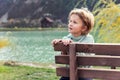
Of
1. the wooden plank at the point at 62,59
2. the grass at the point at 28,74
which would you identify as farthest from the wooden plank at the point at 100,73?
the grass at the point at 28,74

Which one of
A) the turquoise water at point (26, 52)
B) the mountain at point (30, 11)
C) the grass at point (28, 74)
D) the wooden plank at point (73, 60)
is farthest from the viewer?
the mountain at point (30, 11)

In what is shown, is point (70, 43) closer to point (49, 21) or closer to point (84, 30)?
point (84, 30)

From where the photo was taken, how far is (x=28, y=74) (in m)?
7.09

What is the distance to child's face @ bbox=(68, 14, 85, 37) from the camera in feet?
8.34

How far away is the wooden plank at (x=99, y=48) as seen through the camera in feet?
7.36

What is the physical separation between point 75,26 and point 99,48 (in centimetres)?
31

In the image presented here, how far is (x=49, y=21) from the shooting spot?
56.8 m

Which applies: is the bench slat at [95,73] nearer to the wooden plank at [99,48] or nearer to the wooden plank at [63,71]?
the wooden plank at [63,71]

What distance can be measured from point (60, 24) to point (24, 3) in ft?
66.1

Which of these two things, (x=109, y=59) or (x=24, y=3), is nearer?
(x=109, y=59)

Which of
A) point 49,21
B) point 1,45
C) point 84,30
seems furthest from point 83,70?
point 49,21

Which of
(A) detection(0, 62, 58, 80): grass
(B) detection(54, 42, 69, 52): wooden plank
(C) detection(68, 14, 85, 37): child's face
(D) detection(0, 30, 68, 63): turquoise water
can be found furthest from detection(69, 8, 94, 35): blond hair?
(D) detection(0, 30, 68, 63): turquoise water

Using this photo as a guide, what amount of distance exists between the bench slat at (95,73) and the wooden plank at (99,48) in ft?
0.34

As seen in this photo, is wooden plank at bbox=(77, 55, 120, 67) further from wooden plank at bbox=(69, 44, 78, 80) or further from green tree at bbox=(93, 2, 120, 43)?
green tree at bbox=(93, 2, 120, 43)
